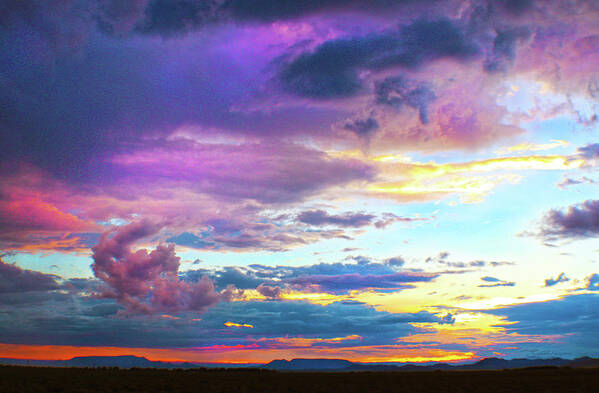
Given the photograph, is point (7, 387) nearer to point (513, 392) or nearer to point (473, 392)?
point (473, 392)

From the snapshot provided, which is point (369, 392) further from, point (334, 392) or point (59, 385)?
point (59, 385)

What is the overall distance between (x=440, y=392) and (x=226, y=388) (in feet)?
104

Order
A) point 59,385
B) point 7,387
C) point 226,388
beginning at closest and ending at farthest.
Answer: point 7,387 < point 59,385 < point 226,388

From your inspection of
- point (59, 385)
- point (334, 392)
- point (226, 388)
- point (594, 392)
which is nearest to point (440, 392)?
point (334, 392)

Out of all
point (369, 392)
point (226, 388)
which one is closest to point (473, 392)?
point (369, 392)

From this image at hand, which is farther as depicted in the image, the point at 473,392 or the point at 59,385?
the point at 473,392

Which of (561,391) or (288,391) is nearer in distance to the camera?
(288,391)

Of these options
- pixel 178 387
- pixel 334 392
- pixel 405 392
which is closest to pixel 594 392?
pixel 405 392

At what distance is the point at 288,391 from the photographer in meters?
62.8

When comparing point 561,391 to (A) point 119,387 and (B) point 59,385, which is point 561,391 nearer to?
(A) point 119,387

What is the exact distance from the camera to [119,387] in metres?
61.3

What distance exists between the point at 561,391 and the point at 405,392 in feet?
80.9

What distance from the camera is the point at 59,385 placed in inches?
2398

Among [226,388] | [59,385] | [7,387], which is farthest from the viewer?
[226,388]
